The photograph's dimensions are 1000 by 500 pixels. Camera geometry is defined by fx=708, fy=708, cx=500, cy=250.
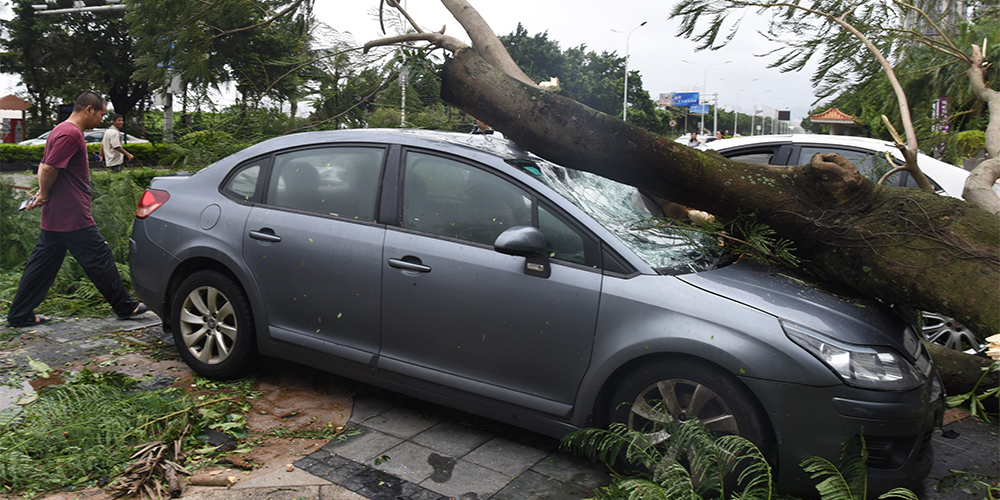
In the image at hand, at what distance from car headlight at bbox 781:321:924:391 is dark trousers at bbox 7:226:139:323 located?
4.99 metres

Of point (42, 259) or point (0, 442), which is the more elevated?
point (42, 259)

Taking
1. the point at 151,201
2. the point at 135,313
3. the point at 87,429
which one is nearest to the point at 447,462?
the point at 87,429

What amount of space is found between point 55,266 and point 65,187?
0.64 m

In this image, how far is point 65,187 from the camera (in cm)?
536

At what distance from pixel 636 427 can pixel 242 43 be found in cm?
465

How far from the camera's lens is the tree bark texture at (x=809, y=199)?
3.34m

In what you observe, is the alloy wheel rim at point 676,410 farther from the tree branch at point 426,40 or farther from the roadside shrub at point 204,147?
the roadside shrub at point 204,147

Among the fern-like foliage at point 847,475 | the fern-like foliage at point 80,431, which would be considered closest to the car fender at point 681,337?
the fern-like foliage at point 847,475

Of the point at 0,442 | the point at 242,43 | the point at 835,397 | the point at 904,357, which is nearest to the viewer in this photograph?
the point at 835,397

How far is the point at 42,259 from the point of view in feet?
17.8

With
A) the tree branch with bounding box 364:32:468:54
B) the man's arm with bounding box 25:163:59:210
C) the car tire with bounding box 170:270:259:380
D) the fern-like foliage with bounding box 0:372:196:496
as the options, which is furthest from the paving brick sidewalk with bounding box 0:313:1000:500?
the tree branch with bounding box 364:32:468:54

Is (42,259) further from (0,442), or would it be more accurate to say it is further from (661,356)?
(661,356)

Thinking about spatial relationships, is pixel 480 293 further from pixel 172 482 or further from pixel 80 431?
pixel 80 431

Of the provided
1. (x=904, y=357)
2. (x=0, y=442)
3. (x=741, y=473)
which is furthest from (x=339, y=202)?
(x=904, y=357)
